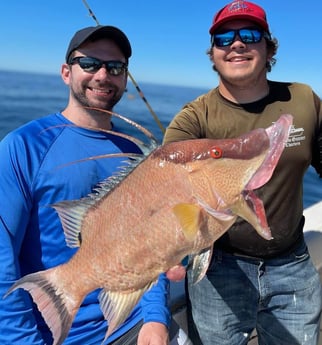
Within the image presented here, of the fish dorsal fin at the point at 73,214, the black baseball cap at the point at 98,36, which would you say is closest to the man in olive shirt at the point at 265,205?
the black baseball cap at the point at 98,36

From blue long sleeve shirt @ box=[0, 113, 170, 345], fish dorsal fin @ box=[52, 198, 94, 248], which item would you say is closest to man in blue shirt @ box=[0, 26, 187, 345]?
blue long sleeve shirt @ box=[0, 113, 170, 345]

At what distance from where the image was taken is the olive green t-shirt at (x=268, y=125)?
2.18 m

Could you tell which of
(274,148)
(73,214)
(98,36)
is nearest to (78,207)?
(73,214)

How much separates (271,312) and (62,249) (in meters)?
1.42

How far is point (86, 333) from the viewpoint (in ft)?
6.21

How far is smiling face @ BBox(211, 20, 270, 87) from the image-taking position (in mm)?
2158

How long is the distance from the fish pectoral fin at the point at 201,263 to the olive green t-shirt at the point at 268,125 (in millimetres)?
805

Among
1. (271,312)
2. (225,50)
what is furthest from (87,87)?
(271,312)

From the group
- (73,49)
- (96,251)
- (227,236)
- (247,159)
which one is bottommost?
(227,236)

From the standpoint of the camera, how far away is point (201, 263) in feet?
4.76

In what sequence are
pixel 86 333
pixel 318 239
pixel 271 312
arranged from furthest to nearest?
pixel 318 239 < pixel 271 312 < pixel 86 333

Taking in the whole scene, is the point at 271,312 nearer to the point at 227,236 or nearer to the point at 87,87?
the point at 227,236

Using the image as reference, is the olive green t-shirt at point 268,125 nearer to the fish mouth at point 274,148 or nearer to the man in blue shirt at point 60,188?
the man in blue shirt at point 60,188

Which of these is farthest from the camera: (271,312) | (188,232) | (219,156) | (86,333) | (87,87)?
(271,312)
